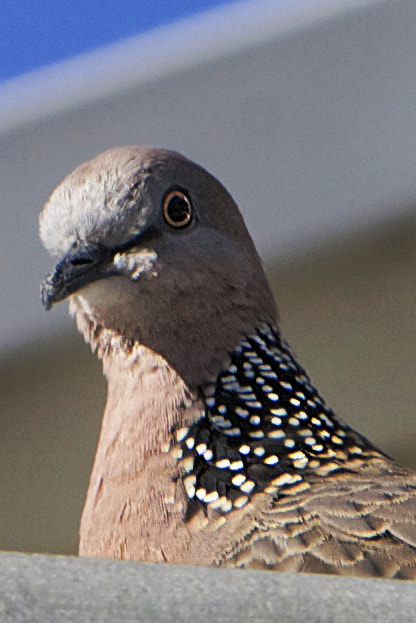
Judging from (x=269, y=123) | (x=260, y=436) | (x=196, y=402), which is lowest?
(x=260, y=436)

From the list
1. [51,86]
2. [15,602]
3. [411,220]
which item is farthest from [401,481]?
[51,86]

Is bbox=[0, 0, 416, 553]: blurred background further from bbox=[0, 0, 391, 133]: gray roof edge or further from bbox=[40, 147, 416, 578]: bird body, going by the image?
bbox=[40, 147, 416, 578]: bird body


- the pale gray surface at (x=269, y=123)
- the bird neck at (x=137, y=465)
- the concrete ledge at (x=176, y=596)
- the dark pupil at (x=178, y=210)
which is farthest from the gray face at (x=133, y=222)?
the pale gray surface at (x=269, y=123)

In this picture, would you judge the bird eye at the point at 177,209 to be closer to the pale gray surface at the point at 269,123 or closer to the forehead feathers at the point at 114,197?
the forehead feathers at the point at 114,197

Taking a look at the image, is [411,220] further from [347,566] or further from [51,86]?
[347,566]

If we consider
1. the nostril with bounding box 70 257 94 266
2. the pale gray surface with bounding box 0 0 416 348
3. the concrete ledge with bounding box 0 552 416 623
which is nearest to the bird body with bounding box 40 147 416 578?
the nostril with bounding box 70 257 94 266

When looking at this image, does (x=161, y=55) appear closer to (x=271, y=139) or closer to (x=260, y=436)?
(x=271, y=139)

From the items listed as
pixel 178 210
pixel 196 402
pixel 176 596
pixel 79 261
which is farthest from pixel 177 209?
pixel 176 596
